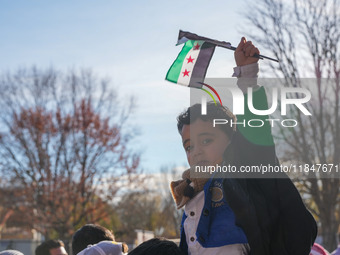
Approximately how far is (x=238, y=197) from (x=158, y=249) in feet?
1.50

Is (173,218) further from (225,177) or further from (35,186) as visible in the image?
(225,177)

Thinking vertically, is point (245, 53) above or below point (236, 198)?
above

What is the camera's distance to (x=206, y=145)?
9.42 ft

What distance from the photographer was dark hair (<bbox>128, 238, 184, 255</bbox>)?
263 cm

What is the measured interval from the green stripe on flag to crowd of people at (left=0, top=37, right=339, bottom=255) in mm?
248

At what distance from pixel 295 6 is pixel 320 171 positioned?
4.01 meters

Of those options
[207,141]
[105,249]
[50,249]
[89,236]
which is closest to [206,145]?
[207,141]

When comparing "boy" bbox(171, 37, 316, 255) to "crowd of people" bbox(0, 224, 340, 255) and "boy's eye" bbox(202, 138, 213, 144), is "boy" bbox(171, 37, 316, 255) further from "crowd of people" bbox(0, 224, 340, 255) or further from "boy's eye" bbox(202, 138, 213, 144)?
"crowd of people" bbox(0, 224, 340, 255)

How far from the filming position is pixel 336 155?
1406cm

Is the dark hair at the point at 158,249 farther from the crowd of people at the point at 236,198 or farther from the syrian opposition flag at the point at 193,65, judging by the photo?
the syrian opposition flag at the point at 193,65

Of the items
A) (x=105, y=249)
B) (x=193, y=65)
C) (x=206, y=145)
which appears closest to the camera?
(x=206, y=145)

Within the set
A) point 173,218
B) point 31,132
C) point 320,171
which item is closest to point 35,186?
point 31,132

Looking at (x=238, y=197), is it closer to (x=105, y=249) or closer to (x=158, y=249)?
(x=158, y=249)

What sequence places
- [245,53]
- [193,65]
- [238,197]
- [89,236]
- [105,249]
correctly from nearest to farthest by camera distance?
[238,197]
[245,53]
[193,65]
[105,249]
[89,236]
